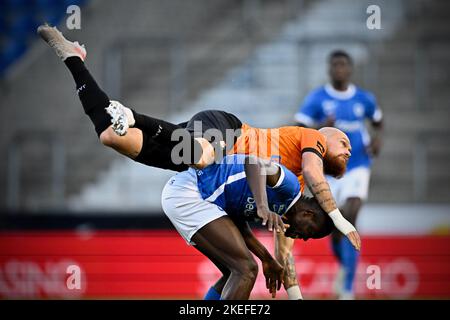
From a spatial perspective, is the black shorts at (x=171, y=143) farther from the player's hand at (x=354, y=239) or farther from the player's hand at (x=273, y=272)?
the player's hand at (x=354, y=239)

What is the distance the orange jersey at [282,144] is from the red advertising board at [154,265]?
4428 mm

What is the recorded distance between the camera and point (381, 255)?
10.9 meters

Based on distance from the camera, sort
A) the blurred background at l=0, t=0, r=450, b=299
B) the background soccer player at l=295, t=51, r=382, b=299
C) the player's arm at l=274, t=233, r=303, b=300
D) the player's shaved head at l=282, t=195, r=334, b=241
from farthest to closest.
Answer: the blurred background at l=0, t=0, r=450, b=299, the background soccer player at l=295, t=51, r=382, b=299, the player's arm at l=274, t=233, r=303, b=300, the player's shaved head at l=282, t=195, r=334, b=241

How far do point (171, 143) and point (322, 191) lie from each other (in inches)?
43.7

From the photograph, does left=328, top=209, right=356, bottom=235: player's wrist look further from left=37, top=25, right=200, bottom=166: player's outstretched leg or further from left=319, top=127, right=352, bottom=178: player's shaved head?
left=37, top=25, right=200, bottom=166: player's outstretched leg

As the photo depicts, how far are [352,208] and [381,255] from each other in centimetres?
216

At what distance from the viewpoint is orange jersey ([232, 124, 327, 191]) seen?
6289mm

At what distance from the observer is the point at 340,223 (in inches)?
232

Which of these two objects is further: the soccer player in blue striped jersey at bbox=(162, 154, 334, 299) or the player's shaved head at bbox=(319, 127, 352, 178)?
the player's shaved head at bbox=(319, 127, 352, 178)

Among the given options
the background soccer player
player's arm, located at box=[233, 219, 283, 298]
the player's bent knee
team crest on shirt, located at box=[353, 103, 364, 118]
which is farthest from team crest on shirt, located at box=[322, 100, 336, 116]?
the player's bent knee

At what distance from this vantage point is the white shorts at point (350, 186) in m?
9.08

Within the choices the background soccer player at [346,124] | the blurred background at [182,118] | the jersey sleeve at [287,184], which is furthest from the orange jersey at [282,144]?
the blurred background at [182,118]

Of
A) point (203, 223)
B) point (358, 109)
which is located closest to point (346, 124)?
point (358, 109)
